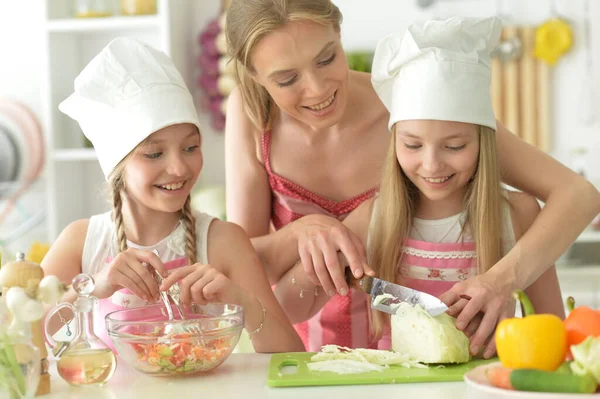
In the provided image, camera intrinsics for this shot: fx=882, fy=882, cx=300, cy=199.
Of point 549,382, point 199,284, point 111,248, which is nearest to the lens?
point 549,382

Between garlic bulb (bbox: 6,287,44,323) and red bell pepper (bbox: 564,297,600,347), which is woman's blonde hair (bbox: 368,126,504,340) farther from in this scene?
garlic bulb (bbox: 6,287,44,323)

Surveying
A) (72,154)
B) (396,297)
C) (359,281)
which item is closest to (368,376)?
(396,297)

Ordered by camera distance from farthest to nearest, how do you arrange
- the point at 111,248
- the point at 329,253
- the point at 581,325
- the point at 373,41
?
the point at 373,41 < the point at 111,248 < the point at 329,253 < the point at 581,325

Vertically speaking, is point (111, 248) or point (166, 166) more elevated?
point (166, 166)

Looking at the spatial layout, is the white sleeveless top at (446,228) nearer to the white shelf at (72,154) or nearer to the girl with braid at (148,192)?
the girl with braid at (148,192)

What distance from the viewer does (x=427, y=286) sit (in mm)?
1835

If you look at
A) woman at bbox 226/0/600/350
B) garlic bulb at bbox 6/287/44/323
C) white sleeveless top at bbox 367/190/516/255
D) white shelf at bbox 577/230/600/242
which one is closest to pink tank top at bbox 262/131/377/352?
woman at bbox 226/0/600/350

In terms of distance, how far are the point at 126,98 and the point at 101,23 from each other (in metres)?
1.99

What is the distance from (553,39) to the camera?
3.59 meters

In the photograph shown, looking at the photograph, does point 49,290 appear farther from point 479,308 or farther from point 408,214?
point 408,214

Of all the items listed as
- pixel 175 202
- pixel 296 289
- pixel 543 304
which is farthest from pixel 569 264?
pixel 175 202

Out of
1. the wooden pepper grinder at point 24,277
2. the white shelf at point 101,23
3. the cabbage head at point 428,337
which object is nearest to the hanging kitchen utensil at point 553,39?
the white shelf at point 101,23

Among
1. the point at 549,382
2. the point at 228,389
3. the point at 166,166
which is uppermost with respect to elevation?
the point at 166,166

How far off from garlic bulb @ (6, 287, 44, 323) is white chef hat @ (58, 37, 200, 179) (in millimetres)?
528
